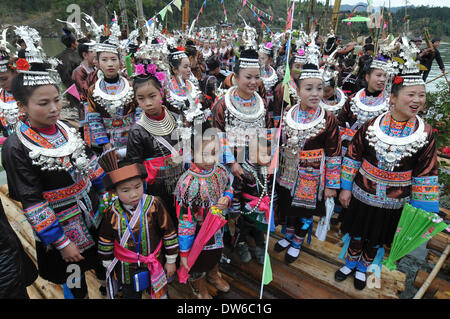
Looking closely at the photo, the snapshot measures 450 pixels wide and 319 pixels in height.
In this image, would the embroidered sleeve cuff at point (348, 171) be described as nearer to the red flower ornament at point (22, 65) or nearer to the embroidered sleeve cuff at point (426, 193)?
the embroidered sleeve cuff at point (426, 193)

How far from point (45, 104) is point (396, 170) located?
3.03 metres

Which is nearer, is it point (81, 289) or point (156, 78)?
point (81, 289)

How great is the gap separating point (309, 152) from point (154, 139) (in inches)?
65.0

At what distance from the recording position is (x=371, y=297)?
281 cm

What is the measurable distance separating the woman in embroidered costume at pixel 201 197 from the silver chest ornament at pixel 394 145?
1.44 metres

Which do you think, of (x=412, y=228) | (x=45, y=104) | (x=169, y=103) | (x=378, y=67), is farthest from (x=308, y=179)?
(x=45, y=104)

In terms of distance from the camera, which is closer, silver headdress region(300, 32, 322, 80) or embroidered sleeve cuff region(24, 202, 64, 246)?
embroidered sleeve cuff region(24, 202, 64, 246)

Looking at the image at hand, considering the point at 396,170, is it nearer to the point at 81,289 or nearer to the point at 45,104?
the point at 45,104

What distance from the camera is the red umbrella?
7.56ft

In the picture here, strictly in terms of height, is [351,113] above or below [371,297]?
above

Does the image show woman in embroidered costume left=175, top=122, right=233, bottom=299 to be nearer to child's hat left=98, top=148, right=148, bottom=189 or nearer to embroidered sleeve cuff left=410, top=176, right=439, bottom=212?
child's hat left=98, top=148, right=148, bottom=189

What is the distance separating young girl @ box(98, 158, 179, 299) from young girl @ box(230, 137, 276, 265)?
0.90 m

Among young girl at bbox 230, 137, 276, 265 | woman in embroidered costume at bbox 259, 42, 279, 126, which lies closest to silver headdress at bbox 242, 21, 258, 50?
young girl at bbox 230, 137, 276, 265

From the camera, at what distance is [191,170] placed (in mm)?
2422
